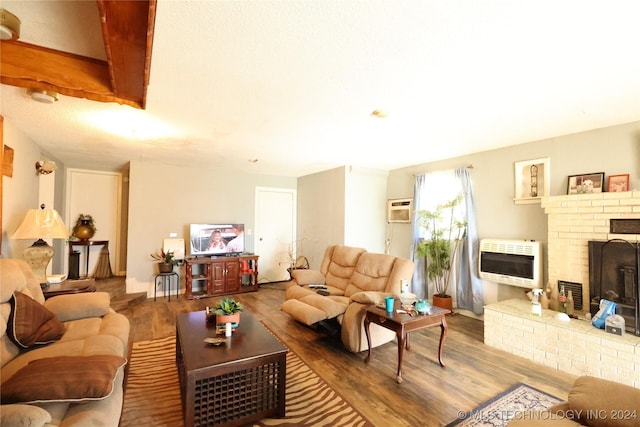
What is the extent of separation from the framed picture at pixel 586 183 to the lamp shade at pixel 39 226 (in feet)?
18.0

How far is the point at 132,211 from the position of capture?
486 cm

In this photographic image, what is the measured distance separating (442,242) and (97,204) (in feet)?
20.7

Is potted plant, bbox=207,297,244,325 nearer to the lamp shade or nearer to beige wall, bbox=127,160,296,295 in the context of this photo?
the lamp shade

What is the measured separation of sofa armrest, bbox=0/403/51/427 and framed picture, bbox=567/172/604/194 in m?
4.48

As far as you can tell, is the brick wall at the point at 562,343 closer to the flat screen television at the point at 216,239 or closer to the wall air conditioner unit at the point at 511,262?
the wall air conditioner unit at the point at 511,262

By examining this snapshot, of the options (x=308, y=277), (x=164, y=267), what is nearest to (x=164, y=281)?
(x=164, y=267)

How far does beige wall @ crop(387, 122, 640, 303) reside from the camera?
288cm

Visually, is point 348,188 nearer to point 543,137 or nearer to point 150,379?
point 543,137

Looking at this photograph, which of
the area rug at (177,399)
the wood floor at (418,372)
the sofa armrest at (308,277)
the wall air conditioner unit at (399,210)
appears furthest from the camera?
the wall air conditioner unit at (399,210)

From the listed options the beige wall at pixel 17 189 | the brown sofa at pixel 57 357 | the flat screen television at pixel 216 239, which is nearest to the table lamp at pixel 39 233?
the beige wall at pixel 17 189

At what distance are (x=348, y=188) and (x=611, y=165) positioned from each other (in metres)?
3.29

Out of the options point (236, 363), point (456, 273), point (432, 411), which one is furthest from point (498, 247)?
point (236, 363)

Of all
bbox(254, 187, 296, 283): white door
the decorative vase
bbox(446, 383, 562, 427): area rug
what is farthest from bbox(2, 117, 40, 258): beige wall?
bbox(446, 383, 562, 427): area rug

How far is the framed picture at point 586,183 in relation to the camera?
2973 mm
